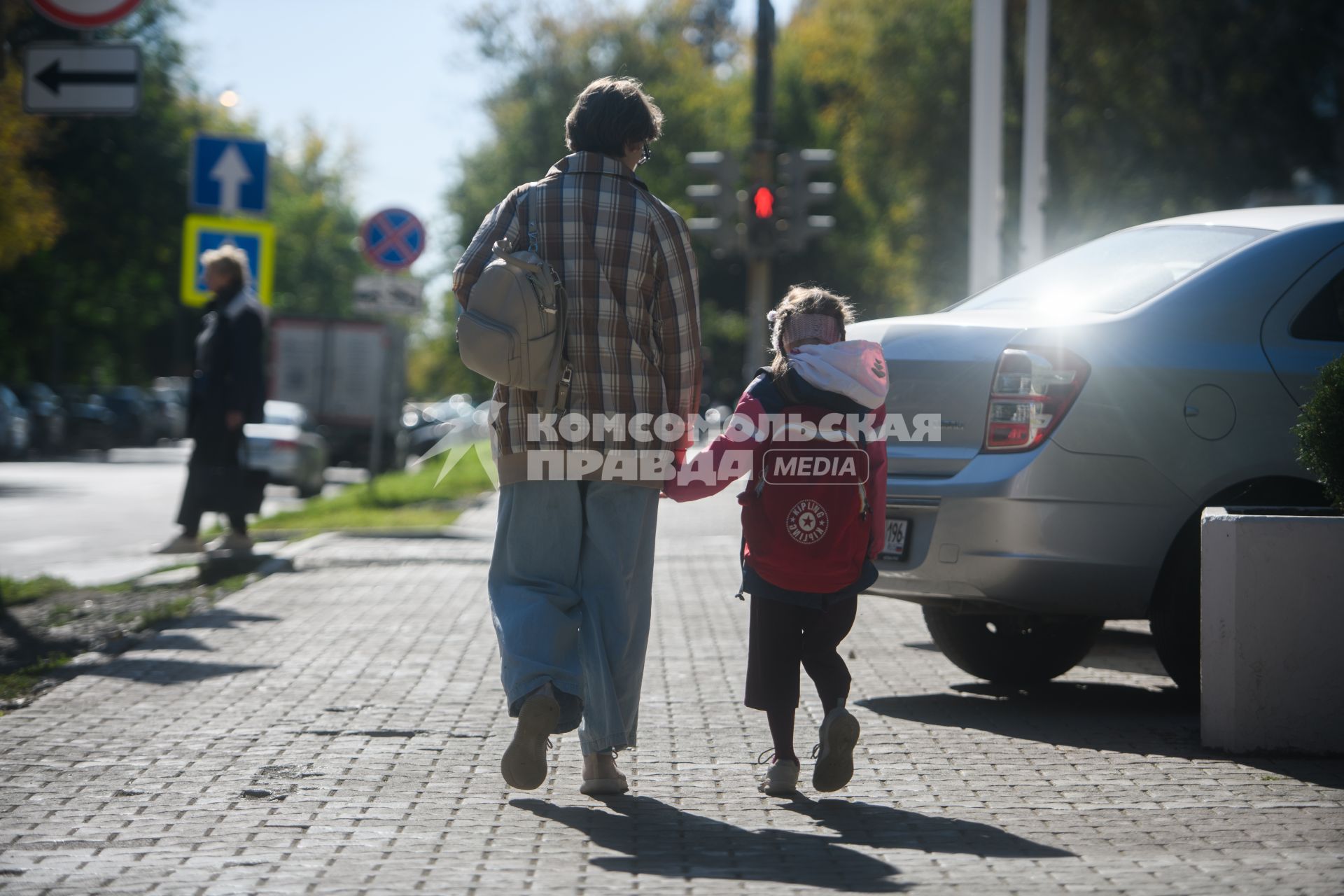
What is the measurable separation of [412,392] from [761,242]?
96.6 m

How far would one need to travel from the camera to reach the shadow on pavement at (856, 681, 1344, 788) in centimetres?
538

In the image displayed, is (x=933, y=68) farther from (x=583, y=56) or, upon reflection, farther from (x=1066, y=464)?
(x=1066, y=464)

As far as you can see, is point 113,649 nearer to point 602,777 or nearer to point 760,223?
point 602,777

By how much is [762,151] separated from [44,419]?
28.6m

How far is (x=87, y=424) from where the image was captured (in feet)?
147

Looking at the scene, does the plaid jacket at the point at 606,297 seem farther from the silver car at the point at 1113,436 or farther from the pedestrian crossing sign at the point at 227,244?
the pedestrian crossing sign at the point at 227,244

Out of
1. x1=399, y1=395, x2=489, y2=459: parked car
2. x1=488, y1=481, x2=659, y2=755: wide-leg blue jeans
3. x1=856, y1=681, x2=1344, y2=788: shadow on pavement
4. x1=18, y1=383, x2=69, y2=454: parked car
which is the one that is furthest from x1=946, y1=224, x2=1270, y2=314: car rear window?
x1=18, y1=383, x2=69, y2=454: parked car

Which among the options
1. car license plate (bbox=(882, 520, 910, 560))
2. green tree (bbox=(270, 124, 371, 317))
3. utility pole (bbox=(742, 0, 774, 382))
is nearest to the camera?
car license plate (bbox=(882, 520, 910, 560))

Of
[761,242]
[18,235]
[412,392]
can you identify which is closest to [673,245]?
[761,242]

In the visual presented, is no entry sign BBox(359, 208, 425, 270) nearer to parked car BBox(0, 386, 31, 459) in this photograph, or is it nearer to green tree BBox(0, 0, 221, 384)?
green tree BBox(0, 0, 221, 384)

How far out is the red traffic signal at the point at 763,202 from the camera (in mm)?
17422

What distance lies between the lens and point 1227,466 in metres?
5.92

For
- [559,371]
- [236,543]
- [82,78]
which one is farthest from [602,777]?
[236,543]

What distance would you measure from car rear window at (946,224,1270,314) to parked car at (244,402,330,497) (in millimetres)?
17258
